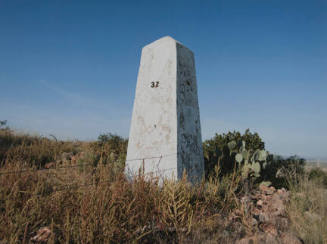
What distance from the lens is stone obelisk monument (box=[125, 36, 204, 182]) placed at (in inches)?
152

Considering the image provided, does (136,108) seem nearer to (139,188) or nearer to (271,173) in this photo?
(139,188)

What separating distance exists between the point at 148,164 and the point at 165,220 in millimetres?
1590

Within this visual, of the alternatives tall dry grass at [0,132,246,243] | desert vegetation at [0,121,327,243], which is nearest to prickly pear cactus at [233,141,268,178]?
desert vegetation at [0,121,327,243]

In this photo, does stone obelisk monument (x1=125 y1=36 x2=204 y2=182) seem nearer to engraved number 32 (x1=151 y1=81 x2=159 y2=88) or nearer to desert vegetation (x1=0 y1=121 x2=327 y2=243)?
engraved number 32 (x1=151 y1=81 x2=159 y2=88)

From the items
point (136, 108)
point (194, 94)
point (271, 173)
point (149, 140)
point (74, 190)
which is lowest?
point (74, 190)

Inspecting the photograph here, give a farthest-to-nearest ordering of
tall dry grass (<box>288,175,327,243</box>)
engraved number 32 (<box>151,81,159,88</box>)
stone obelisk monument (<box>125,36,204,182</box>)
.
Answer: engraved number 32 (<box>151,81,159,88</box>), stone obelisk monument (<box>125,36,204,182</box>), tall dry grass (<box>288,175,327,243</box>)

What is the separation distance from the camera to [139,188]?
9.19 ft

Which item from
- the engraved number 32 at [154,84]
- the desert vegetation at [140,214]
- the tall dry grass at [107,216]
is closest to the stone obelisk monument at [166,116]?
the engraved number 32 at [154,84]

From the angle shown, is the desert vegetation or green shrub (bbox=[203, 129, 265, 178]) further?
green shrub (bbox=[203, 129, 265, 178])

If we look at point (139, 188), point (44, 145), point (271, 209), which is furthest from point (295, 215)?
point (44, 145)

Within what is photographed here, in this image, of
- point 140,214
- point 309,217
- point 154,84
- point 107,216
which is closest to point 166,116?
point 154,84

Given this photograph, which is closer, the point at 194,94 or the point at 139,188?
the point at 139,188

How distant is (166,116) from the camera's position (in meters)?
3.96

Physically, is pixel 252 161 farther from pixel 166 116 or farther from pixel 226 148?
pixel 166 116
